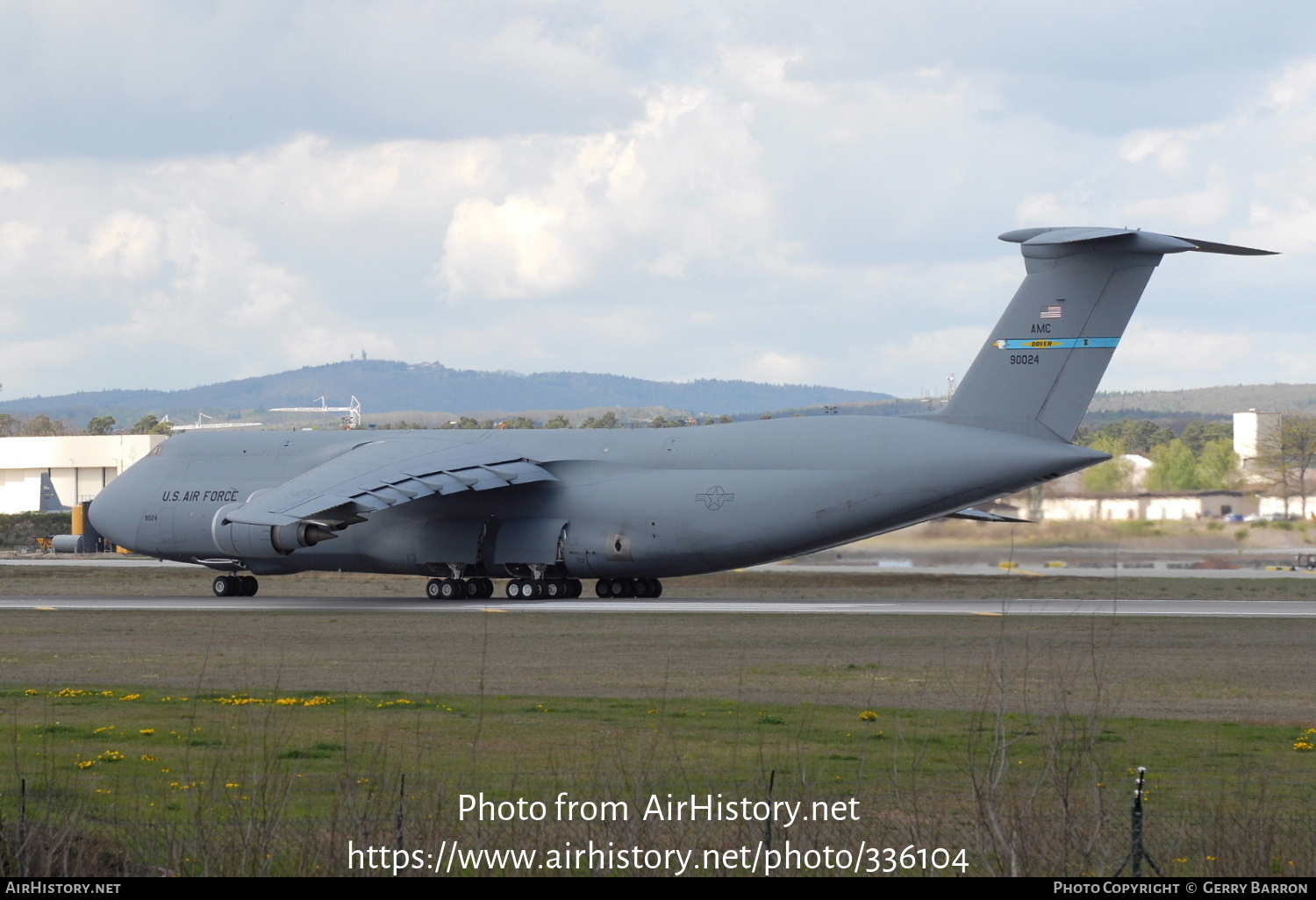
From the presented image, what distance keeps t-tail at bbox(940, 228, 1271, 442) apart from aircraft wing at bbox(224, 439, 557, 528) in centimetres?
1047

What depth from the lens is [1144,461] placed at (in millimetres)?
37219

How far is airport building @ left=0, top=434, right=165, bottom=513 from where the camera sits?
291 ft

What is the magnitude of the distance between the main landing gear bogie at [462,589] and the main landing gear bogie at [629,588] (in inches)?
106

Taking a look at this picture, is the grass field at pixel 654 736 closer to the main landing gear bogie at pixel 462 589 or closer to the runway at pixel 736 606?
the runway at pixel 736 606

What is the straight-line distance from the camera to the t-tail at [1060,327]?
29.5 m

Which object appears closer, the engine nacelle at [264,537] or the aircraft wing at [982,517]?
the engine nacelle at [264,537]

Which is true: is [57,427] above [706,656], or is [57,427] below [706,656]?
above

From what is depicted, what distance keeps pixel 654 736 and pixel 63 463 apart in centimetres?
8319

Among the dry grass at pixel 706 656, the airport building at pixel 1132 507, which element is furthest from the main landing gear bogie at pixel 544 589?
the airport building at pixel 1132 507

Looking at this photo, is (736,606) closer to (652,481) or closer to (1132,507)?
(652,481)

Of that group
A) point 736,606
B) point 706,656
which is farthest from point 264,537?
point 706,656

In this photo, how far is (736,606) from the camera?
32.1 metres

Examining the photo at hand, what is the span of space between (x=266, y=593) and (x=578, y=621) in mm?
14995
